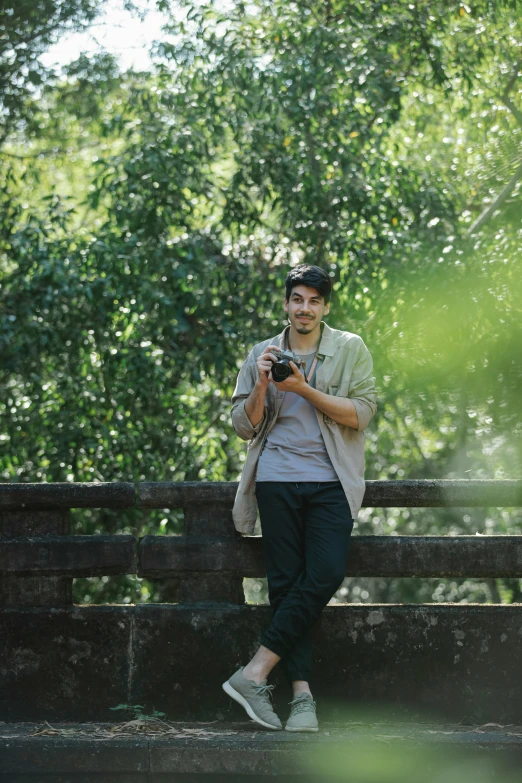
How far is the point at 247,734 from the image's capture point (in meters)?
4.12

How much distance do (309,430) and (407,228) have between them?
4.33 metres

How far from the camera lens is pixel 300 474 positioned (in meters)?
4.22

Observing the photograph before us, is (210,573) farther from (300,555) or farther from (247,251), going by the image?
(247,251)

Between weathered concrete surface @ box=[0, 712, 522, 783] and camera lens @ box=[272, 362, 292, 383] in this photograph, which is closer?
weathered concrete surface @ box=[0, 712, 522, 783]

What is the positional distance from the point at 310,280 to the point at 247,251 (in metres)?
4.29

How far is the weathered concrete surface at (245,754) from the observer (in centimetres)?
386

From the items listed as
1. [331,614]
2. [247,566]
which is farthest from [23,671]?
[331,614]

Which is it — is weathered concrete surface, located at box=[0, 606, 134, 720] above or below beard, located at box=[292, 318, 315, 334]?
below

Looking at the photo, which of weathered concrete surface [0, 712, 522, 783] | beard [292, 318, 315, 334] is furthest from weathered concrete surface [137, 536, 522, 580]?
beard [292, 318, 315, 334]

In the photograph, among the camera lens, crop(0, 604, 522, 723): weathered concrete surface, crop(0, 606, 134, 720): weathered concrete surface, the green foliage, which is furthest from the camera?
the green foliage

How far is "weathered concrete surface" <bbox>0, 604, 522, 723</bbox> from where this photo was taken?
14.7ft

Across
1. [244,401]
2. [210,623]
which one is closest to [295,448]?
[244,401]

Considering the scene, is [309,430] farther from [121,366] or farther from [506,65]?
[506,65]

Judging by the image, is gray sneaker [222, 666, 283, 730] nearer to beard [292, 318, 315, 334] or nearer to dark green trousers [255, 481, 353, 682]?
dark green trousers [255, 481, 353, 682]
